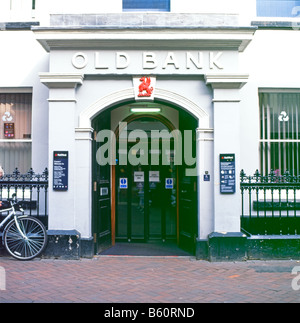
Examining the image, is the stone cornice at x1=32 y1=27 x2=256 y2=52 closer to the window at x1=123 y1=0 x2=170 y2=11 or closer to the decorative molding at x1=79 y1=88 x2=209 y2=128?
the decorative molding at x1=79 y1=88 x2=209 y2=128

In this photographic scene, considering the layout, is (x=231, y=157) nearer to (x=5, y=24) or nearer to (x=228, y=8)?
(x=228, y=8)

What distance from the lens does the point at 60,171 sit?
7.46m

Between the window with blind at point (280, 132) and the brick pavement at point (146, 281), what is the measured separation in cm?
230

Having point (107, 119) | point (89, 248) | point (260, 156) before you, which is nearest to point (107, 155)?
point (107, 119)

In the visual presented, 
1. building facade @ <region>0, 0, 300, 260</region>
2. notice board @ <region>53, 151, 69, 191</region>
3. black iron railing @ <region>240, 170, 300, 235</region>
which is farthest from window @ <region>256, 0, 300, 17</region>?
notice board @ <region>53, 151, 69, 191</region>

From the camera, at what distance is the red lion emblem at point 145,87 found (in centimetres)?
758

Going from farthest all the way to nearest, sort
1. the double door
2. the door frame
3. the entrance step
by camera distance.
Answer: the double door
the door frame
the entrance step

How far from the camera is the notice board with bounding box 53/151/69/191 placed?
24.5ft

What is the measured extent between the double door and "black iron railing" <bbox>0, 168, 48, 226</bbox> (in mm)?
1922

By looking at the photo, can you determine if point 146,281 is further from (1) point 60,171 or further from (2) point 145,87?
(2) point 145,87

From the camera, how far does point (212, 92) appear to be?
7.59m

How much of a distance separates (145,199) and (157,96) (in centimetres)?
287

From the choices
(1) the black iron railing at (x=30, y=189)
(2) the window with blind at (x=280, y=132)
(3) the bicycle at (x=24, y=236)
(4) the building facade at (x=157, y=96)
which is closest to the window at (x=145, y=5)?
(4) the building facade at (x=157, y=96)
